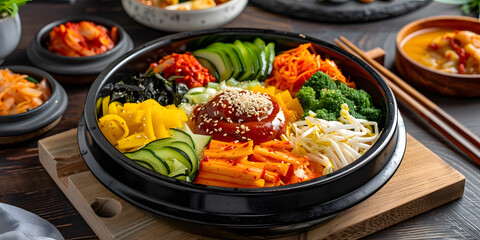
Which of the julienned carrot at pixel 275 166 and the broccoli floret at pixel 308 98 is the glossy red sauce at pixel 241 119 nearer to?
the broccoli floret at pixel 308 98

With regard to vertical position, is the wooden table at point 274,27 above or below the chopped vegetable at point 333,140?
below

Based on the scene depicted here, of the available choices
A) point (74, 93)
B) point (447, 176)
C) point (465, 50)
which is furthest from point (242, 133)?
point (465, 50)

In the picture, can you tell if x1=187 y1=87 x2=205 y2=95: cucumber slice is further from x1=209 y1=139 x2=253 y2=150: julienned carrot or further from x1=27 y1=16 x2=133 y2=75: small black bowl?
x1=27 y1=16 x2=133 y2=75: small black bowl

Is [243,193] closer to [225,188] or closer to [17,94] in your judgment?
[225,188]

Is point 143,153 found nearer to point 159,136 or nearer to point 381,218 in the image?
point 159,136

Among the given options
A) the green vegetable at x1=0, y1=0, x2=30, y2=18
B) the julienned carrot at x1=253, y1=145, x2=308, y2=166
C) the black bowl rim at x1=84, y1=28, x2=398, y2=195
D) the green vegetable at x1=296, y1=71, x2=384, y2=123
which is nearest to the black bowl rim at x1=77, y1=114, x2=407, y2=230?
the black bowl rim at x1=84, y1=28, x2=398, y2=195

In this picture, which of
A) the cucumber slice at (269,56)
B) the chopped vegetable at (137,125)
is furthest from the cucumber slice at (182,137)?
the cucumber slice at (269,56)
